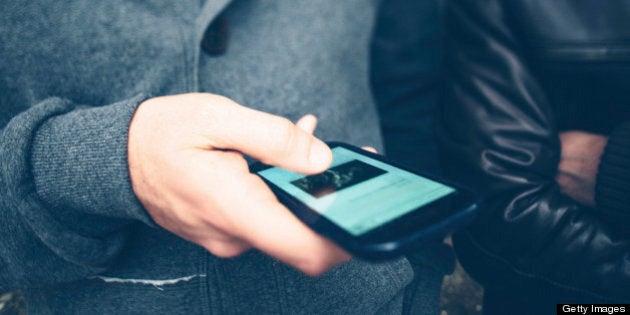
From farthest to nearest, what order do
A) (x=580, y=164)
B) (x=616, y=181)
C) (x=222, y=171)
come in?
(x=580, y=164), (x=616, y=181), (x=222, y=171)

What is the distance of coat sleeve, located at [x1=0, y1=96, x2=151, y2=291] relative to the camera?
0.49 m

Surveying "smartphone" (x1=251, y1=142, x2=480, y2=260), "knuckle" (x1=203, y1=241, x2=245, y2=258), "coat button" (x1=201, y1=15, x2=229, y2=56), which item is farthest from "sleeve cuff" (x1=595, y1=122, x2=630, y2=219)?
"coat button" (x1=201, y1=15, x2=229, y2=56)

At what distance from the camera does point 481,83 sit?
67cm

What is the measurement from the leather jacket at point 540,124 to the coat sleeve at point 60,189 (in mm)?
596

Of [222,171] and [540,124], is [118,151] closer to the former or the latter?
[222,171]

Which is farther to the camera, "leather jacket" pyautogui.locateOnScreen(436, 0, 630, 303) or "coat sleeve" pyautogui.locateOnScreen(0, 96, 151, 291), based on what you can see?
"leather jacket" pyautogui.locateOnScreen(436, 0, 630, 303)

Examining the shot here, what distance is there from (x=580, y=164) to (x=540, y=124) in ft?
0.55

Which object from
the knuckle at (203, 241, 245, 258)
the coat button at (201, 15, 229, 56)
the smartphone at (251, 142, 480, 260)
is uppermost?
the coat button at (201, 15, 229, 56)

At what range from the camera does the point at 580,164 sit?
734mm

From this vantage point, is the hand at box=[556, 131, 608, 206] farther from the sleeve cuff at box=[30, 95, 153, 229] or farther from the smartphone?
the sleeve cuff at box=[30, 95, 153, 229]

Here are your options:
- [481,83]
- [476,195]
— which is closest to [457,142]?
[481,83]

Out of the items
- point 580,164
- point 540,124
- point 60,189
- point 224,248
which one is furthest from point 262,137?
point 580,164

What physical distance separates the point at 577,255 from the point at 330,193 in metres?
0.49

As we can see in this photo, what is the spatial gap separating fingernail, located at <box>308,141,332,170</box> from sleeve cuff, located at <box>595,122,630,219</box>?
52 centimetres
